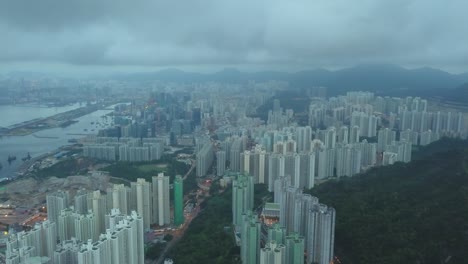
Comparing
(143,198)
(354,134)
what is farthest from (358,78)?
(143,198)

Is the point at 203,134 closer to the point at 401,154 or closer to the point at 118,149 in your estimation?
the point at 118,149

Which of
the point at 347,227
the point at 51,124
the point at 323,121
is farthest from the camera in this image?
the point at 51,124

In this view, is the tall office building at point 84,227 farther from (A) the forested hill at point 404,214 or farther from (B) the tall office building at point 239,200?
(A) the forested hill at point 404,214

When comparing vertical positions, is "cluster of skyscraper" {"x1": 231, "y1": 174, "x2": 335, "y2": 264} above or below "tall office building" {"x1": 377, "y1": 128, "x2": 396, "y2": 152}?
below

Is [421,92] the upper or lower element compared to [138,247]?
upper

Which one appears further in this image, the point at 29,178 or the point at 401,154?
the point at 401,154

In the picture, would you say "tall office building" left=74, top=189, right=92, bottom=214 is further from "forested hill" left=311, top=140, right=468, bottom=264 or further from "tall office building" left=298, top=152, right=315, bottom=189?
"tall office building" left=298, top=152, right=315, bottom=189

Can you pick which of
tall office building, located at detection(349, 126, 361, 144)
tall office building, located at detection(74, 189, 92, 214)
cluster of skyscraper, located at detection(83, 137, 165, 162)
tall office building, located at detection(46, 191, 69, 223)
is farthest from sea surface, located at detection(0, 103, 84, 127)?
tall office building, located at detection(349, 126, 361, 144)

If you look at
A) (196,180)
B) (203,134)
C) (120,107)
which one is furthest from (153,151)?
(120,107)
